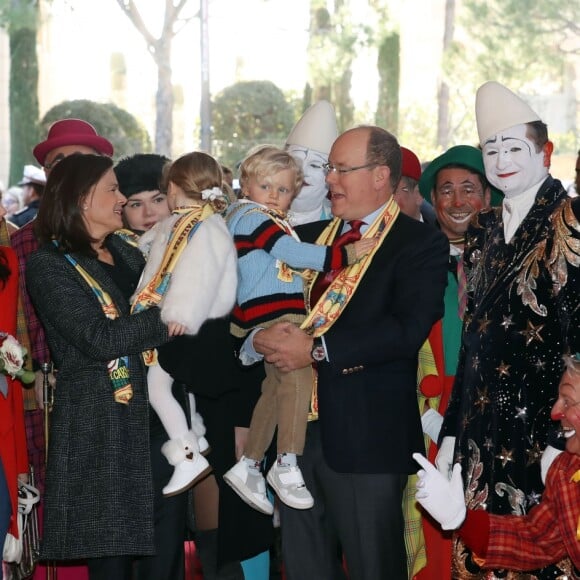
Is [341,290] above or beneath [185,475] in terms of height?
above

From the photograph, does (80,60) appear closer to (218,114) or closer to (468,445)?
(218,114)

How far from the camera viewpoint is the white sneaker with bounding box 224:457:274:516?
13.2ft

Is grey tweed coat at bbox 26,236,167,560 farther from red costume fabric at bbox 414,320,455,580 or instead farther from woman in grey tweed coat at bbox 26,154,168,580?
red costume fabric at bbox 414,320,455,580

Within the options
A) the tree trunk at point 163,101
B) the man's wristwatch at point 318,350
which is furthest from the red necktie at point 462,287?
the tree trunk at point 163,101

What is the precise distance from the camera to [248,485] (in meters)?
4.05

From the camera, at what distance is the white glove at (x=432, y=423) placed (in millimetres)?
4262

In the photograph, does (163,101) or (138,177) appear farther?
(163,101)

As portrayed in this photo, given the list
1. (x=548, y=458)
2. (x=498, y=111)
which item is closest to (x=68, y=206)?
(x=498, y=111)

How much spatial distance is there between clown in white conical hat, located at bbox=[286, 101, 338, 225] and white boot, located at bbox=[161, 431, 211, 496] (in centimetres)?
146

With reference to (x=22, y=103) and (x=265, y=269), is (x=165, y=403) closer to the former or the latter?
(x=265, y=269)

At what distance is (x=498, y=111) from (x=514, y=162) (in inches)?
9.4

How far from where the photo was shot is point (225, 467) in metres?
4.29

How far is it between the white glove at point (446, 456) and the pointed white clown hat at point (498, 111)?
1.12 metres

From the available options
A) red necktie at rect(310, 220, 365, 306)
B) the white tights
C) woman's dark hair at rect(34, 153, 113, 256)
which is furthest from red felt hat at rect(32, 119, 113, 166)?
red necktie at rect(310, 220, 365, 306)
